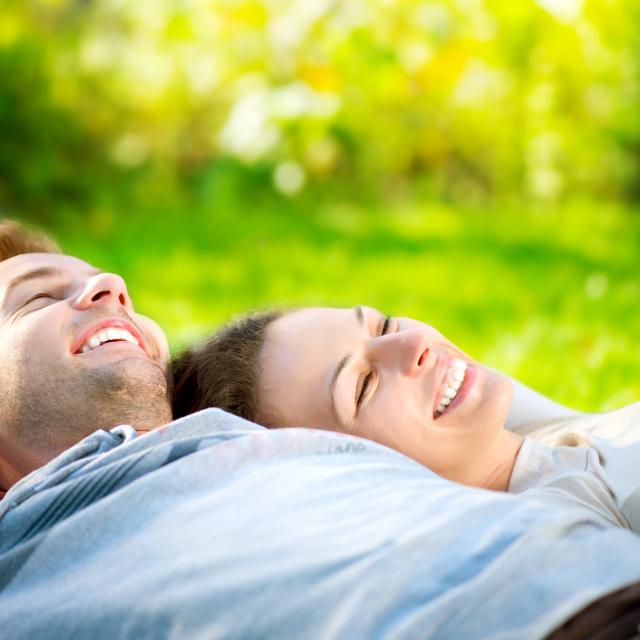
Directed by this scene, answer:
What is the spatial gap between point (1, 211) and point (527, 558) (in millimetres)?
4964

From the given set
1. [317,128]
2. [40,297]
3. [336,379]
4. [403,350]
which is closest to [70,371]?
[40,297]

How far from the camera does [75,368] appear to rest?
1.84m

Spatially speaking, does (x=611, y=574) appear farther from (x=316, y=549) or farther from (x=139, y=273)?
(x=139, y=273)

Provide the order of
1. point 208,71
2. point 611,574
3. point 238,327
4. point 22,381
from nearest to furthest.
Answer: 1. point 611,574
2. point 22,381
3. point 238,327
4. point 208,71

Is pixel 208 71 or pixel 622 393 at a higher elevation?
pixel 208 71

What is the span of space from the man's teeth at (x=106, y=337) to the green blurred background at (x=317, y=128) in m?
3.19

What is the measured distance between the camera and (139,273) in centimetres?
506

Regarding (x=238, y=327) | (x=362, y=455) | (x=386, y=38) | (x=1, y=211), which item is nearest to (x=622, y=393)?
(x=238, y=327)

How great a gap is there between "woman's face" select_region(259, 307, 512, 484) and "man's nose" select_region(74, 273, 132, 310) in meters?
0.31

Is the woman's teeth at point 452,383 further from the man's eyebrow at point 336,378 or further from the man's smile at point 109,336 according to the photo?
the man's smile at point 109,336

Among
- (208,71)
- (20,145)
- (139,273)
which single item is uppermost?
(208,71)

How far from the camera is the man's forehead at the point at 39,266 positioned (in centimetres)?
209

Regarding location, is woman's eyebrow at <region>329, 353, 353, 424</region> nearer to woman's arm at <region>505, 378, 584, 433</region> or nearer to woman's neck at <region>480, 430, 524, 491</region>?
woman's neck at <region>480, 430, 524, 491</region>

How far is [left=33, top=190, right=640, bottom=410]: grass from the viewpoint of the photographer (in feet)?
13.1
